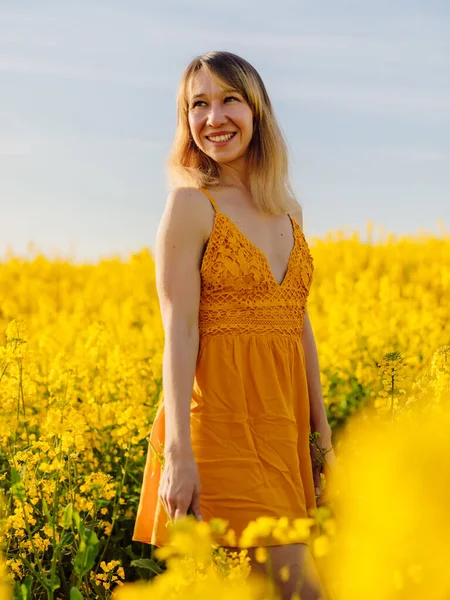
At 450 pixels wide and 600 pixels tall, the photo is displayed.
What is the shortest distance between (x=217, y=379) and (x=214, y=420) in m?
0.10

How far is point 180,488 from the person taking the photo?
2.07 metres

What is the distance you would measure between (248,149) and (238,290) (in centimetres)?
51

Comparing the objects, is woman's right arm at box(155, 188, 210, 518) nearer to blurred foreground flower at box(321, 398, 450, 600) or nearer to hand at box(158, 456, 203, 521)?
hand at box(158, 456, 203, 521)

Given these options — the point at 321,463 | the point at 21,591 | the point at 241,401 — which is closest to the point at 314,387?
the point at 321,463

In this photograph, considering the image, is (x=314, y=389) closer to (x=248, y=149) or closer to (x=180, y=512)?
(x=180, y=512)

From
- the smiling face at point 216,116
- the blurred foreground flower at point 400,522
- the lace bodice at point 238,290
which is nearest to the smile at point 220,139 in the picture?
the smiling face at point 216,116

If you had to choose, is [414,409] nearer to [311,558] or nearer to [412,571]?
[311,558]

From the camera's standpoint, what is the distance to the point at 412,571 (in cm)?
97

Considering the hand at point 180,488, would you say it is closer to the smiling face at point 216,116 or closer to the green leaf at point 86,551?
the green leaf at point 86,551

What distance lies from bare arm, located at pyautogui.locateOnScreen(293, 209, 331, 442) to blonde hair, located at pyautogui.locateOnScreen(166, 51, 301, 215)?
37cm

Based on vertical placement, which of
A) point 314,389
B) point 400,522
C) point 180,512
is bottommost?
point 180,512

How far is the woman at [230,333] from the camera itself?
2.17 m

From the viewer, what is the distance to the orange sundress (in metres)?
2.20

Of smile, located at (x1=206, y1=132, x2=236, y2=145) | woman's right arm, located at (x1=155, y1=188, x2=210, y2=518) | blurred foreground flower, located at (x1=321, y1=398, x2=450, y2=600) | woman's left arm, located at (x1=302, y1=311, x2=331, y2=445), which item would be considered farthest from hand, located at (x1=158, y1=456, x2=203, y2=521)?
blurred foreground flower, located at (x1=321, y1=398, x2=450, y2=600)
